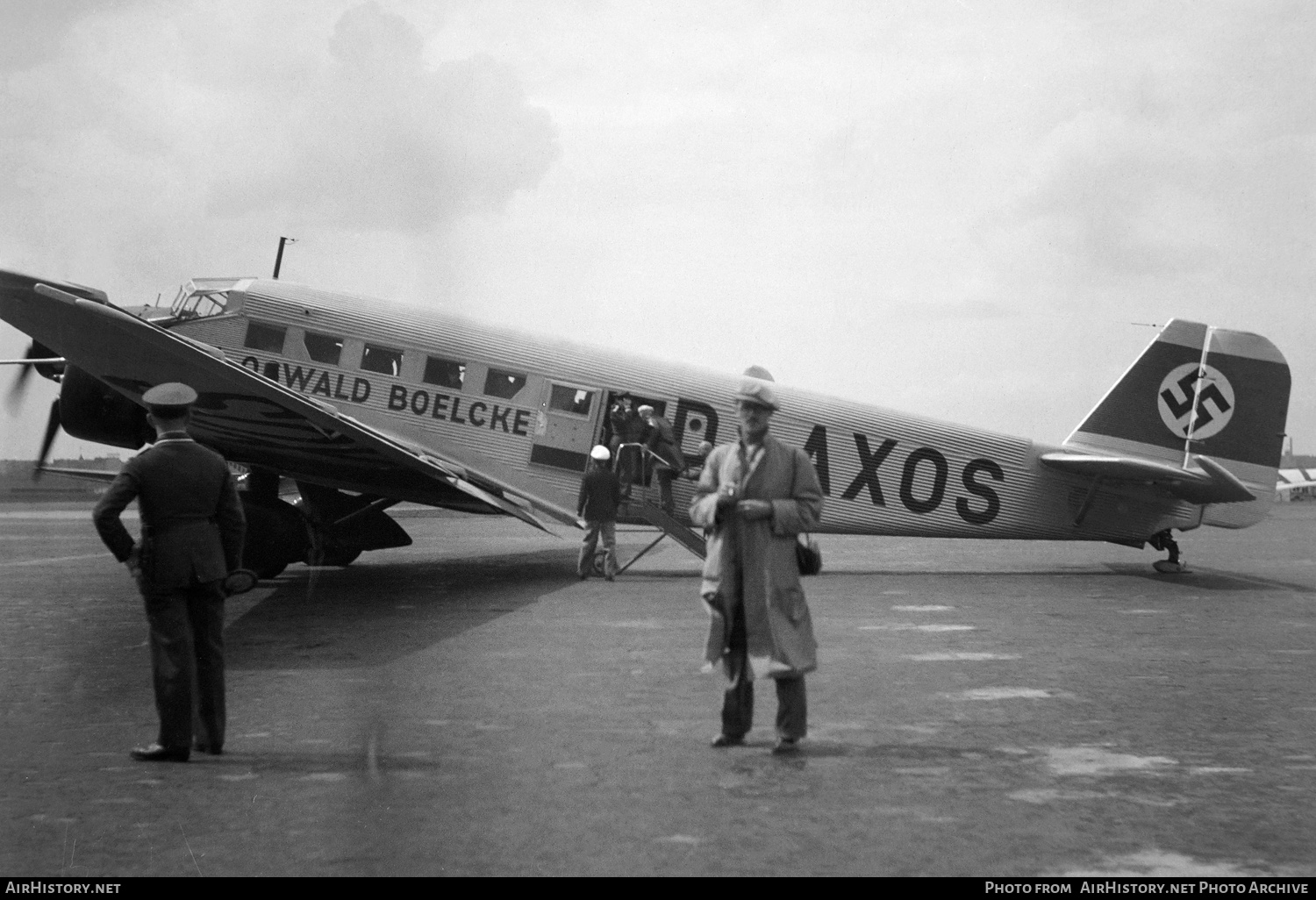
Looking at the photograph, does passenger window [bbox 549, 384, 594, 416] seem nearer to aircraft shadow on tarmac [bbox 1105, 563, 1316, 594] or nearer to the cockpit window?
the cockpit window

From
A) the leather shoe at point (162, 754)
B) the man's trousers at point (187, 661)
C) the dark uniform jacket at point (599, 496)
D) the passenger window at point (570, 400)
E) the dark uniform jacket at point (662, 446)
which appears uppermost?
the passenger window at point (570, 400)

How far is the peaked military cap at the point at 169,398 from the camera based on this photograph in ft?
19.2

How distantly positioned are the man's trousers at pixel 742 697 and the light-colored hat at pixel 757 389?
0.99 metres

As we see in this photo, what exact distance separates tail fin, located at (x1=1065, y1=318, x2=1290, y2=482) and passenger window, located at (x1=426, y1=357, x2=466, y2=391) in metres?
7.78

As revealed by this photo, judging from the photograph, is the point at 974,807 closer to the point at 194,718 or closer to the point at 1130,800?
the point at 1130,800

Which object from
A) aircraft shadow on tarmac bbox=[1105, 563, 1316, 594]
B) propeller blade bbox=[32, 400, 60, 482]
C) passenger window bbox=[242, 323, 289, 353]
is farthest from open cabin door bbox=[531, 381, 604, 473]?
aircraft shadow on tarmac bbox=[1105, 563, 1316, 594]

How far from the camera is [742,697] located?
5844mm

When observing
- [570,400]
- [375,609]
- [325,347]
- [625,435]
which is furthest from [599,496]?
[325,347]

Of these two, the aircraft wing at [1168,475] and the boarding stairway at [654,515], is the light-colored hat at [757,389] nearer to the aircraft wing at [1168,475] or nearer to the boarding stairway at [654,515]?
the boarding stairway at [654,515]

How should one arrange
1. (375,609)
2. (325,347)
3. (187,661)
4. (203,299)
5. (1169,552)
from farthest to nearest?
1. (1169,552)
2. (203,299)
3. (325,347)
4. (375,609)
5. (187,661)

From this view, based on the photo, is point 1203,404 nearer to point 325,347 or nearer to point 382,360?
point 382,360

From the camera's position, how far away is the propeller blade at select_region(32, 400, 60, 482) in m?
14.1

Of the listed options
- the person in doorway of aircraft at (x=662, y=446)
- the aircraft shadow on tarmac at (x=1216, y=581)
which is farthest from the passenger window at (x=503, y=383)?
the aircraft shadow on tarmac at (x=1216, y=581)

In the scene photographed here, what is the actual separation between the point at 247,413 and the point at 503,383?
13.9 feet
